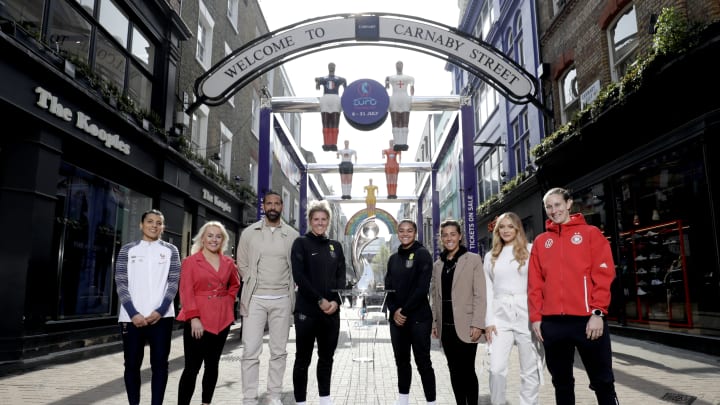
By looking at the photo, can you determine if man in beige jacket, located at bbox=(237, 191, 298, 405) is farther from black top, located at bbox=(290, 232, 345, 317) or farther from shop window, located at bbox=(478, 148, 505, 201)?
shop window, located at bbox=(478, 148, 505, 201)

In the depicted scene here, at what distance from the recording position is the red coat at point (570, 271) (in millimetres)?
3465

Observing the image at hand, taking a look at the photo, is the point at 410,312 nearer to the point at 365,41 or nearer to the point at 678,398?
the point at 678,398

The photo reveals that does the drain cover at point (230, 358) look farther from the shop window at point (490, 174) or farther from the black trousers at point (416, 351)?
the shop window at point (490, 174)

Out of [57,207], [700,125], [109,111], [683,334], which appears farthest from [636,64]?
[57,207]

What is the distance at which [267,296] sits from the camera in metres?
4.67

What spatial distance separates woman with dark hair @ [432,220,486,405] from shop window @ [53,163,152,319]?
277 inches

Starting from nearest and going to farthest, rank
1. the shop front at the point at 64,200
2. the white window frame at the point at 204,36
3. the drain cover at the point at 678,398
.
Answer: the drain cover at the point at 678,398 → the shop front at the point at 64,200 → the white window frame at the point at 204,36

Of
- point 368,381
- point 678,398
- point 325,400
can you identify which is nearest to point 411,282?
point 325,400

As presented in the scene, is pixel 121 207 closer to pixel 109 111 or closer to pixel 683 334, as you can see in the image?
pixel 109 111

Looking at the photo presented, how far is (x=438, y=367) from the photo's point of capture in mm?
7281

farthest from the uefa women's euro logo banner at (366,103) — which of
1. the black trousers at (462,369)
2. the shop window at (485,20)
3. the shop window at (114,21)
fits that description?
the shop window at (485,20)

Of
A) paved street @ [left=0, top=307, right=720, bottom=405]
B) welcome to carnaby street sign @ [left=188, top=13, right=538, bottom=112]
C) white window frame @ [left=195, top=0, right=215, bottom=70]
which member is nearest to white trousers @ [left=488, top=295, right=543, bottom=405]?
paved street @ [left=0, top=307, right=720, bottom=405]

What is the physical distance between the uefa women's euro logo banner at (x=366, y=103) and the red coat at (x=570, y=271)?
7592 millimetres

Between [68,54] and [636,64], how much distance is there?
10223 millimetres
